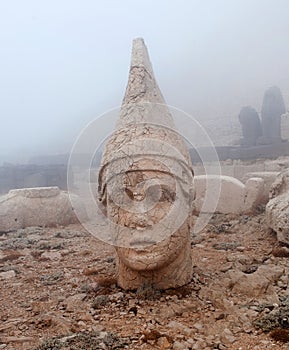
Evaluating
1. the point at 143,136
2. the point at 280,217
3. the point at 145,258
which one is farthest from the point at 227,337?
the point at 280,217

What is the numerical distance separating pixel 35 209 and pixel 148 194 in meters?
5.64

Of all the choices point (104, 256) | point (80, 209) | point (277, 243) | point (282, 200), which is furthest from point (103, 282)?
point (80, 209)

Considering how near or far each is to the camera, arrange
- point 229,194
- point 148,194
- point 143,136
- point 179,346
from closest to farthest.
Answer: point 179,346 < point 148,194 < point 143,136 < point 229,194

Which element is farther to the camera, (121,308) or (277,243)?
(277,243)

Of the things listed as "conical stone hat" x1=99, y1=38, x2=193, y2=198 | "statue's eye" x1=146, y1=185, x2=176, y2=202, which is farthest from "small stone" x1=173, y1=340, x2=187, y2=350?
"conical stone hat" x1=99, y1=38, x2=193, y2=198

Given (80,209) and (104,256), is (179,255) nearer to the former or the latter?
(104,256)

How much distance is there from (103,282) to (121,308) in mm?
720

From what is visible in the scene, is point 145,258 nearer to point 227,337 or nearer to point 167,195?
point 167,195

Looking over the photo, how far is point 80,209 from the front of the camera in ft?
31.1

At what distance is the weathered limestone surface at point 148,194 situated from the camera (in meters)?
3.95

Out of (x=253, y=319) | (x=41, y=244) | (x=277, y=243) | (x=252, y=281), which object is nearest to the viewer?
(x=253, y=319)

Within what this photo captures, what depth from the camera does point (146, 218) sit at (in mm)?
3926

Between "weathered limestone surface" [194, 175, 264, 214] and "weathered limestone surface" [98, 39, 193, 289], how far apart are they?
4141 mm

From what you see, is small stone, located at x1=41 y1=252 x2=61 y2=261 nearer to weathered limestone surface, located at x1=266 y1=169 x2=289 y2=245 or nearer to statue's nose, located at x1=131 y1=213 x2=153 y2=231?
statue's nose, located at x1=131 y1=213 x2=153 y2=231
